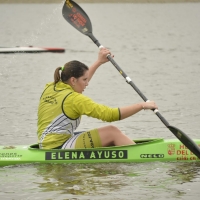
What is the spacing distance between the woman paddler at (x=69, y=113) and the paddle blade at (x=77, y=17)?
2.40 meters

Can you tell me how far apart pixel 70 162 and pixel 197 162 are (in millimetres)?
2125

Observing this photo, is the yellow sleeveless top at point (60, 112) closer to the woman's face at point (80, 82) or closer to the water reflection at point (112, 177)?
the woman's face at point (80, 82)

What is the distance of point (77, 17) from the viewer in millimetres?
14641

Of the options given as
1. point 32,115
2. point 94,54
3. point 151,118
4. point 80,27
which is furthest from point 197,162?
point 94,54

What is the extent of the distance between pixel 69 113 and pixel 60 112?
0.50ft

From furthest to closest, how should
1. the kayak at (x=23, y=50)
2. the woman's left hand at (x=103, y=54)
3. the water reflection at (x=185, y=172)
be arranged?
1. the kayak at (x=23, y=50)
2. the woman's left hand at (x=103, y=54)
3. the water reflection at (x=185, y=172)

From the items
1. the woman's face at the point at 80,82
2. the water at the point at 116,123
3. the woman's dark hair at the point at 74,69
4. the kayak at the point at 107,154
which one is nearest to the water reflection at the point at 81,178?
the water at the point at 116,123

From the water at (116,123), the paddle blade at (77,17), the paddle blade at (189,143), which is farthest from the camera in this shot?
the paddle blade at (77,17)

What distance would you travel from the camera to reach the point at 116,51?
4069 centimetres

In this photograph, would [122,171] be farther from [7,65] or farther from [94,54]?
[94,54]

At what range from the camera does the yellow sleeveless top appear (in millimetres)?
11992

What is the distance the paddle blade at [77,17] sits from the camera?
14.5 m

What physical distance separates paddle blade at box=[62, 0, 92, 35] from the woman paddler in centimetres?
240

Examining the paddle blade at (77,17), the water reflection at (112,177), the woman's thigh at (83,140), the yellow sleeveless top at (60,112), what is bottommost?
the water reflection at (112,177)
